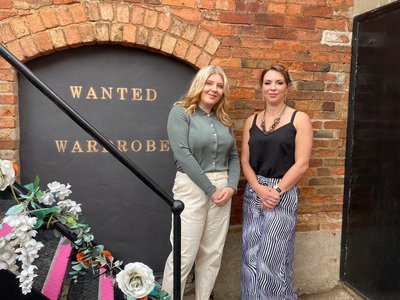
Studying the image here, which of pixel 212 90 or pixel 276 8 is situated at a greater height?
pixel 276 8

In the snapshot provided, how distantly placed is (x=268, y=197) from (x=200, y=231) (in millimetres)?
477

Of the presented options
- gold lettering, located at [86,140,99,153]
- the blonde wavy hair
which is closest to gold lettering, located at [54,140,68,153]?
gold lettering, located at [86,140,99,153]

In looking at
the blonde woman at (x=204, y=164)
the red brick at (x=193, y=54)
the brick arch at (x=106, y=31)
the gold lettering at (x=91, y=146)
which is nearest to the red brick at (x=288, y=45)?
the brick arch at (x=106, y=31)

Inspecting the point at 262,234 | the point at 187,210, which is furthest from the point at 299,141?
the point at 187,210

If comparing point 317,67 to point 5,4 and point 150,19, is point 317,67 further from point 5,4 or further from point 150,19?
point 5,4

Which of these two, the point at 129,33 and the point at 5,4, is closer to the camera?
the point at 5,4

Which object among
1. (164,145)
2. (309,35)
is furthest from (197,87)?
(309,35)

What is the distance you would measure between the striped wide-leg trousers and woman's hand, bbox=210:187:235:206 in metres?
0.22

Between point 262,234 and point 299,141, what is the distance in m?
0.64

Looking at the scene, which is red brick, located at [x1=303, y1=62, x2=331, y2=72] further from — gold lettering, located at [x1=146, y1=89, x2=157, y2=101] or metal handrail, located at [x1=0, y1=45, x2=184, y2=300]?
metal handrail, located at [x1=0, y1=45, x2=184, y2=300]

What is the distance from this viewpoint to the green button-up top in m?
2.16

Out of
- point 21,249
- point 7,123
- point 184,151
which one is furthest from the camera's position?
point 7,123

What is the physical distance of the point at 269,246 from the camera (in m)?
2.33

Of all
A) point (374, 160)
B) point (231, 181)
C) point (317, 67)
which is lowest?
point (231, 181)
